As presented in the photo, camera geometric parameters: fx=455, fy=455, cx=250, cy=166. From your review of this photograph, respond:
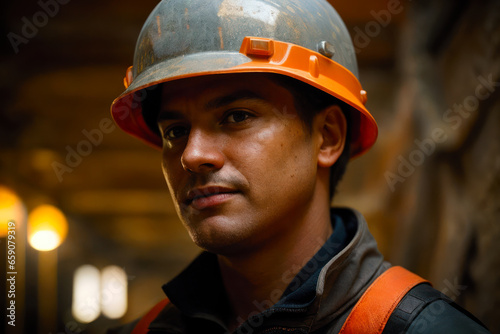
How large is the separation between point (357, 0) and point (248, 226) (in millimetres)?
3498

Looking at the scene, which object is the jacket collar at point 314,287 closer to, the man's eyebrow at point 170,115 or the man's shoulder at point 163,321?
the man's shoulder at point 163,321

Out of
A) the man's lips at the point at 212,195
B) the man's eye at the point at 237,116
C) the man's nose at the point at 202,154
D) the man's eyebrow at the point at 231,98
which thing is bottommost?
→ the man's lips at the point at 212,195

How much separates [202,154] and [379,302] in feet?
2.58

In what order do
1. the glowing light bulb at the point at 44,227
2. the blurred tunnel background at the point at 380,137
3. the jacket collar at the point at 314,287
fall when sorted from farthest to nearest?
1. the glowing light bulb at the point at 44,227
2. the blurred tunnel background at the point at 380,137
3. the jacket collar at the point at 314,287

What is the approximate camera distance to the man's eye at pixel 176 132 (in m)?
1.87

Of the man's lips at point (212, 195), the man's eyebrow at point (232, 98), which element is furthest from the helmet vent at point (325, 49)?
the man's lips at point (212, 195)

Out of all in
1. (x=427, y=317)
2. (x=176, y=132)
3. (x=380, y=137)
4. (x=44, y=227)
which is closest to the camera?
(x=427, y=317)

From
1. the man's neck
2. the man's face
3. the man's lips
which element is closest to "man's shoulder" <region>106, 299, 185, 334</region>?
the man's neck

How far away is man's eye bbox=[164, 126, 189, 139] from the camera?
1.87 meters

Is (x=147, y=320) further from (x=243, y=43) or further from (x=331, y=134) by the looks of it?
(x=243, y=43)

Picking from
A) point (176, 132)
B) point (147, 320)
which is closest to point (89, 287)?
point (147, 320)

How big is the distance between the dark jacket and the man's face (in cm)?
25

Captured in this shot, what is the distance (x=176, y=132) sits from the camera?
1.89 meters

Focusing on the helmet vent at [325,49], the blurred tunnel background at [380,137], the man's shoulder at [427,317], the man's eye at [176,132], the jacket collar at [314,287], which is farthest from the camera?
the blurred tunnel background at [380,137]
